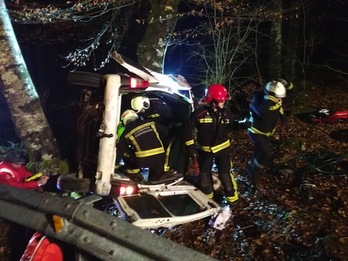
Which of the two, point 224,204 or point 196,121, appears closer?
point 196,121

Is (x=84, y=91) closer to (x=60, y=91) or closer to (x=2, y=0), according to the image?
(x=2, y=0)

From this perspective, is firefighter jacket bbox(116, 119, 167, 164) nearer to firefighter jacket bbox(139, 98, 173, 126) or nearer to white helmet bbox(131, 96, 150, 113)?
white helmet bbox(131, 96, 150, 113)

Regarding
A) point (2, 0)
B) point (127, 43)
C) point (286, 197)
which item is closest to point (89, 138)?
point (286, 197)

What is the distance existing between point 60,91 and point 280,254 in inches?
542

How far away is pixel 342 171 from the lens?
5715 millimetres

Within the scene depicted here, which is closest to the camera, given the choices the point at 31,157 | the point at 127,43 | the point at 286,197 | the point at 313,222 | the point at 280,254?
the point at 280,254

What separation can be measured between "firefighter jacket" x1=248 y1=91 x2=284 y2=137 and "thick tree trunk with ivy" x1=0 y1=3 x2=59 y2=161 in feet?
11.2

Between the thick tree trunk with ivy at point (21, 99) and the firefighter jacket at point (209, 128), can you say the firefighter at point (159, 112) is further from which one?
the thick tree trunk with ivy at point (21, 99)

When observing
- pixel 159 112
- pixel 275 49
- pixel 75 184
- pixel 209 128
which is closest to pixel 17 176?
pixel 75 184

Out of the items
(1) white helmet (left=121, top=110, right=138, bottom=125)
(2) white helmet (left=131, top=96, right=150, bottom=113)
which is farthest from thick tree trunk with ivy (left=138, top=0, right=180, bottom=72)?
(1) white helmet (left=121, top=110, right=138, bottom=125)

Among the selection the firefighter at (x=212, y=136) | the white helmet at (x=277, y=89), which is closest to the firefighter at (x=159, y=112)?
the firefighter at (x=212, y=136)

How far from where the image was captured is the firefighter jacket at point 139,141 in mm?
4406

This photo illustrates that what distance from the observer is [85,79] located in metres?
3.93

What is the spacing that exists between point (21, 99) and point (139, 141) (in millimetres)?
2650
